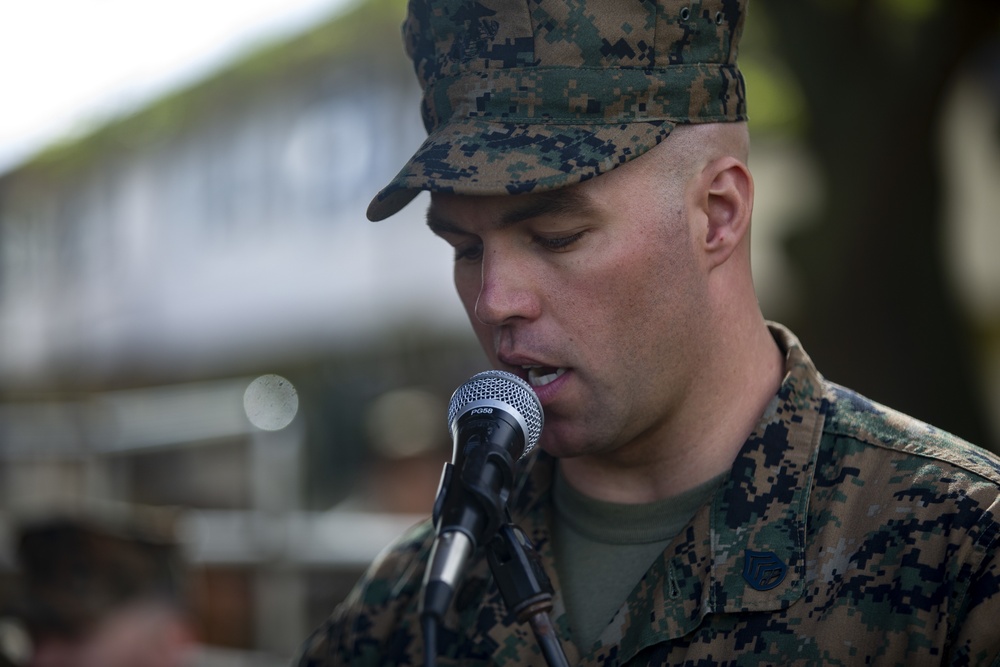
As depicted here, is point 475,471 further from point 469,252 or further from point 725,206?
point 725,206

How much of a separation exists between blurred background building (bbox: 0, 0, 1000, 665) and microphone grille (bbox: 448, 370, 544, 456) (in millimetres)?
4106

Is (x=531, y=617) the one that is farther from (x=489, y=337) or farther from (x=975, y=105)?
(x=975, y=105)

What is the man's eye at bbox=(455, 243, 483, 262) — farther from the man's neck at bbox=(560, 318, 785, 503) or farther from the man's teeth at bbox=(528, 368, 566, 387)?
the man's neck at bbox=(560, 318, 785, 503)

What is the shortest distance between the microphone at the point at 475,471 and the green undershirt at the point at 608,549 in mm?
576

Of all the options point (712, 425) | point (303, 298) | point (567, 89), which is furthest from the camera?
point (303, 298)

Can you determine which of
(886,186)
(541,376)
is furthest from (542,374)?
(886,186)

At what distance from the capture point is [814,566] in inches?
83.4

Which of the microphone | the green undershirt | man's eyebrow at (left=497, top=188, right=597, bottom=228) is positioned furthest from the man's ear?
the microphone

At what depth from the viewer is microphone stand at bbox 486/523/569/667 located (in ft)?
5.79

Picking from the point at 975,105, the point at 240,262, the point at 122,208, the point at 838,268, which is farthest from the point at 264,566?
the point at 122,208

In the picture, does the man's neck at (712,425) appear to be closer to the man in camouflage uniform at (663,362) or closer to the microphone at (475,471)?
the man in camouflage uniform at (663,362)

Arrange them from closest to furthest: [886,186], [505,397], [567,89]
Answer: [505,397], [567,89], [886,186]

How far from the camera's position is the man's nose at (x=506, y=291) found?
2.18m

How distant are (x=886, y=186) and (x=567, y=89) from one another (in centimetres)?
459
